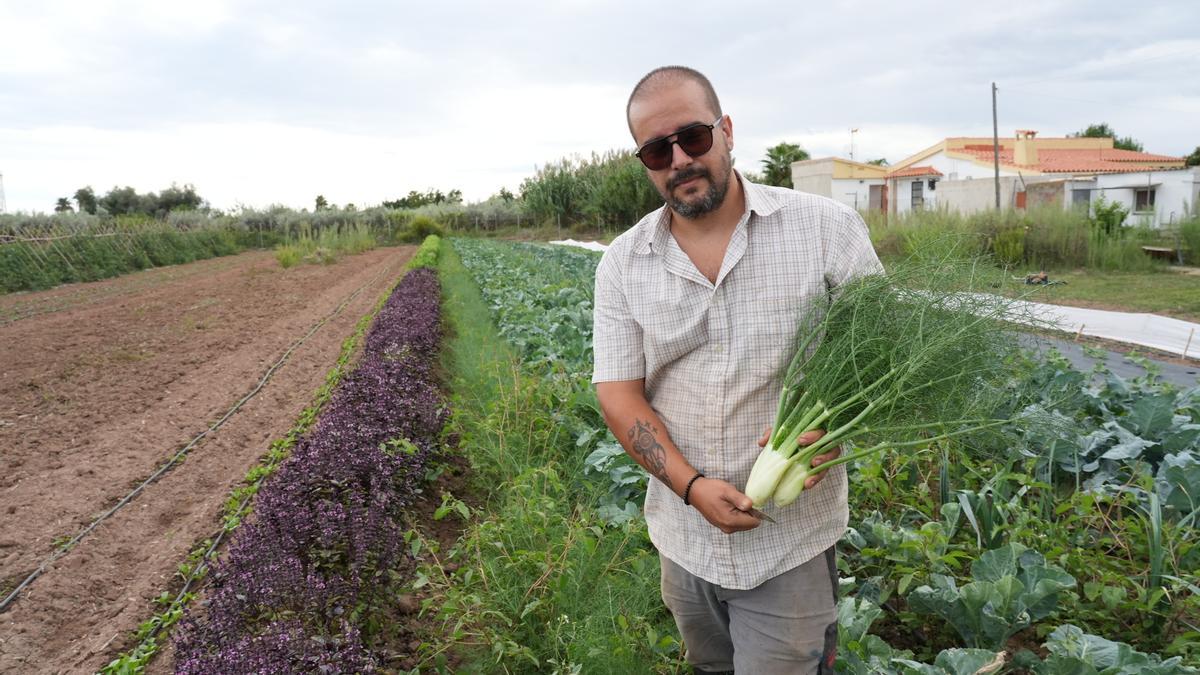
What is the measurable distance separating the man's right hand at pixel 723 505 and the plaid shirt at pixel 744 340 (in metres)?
0.14

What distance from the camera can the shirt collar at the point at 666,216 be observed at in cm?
207

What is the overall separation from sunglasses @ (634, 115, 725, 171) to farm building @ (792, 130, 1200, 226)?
835 inches

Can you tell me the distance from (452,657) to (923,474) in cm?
255

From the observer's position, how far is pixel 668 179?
205cm

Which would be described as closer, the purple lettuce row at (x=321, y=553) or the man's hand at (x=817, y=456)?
the man's hand at (x=817, y=456)

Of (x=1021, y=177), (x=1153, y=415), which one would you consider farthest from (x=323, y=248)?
(x=1153, y=415)

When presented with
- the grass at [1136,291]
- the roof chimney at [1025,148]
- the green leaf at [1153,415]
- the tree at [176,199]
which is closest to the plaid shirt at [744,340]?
the green leaf at [1153,415]

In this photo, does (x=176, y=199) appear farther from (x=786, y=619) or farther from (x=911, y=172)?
(x=786, y=619)

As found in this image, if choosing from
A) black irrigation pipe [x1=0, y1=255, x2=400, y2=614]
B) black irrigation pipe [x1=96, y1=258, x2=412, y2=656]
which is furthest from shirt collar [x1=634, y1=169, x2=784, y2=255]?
black irrigation pipe [x1=0, y1=255, x2=400, y2=614]

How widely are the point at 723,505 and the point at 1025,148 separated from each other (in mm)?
39467

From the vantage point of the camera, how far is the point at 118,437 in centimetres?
721

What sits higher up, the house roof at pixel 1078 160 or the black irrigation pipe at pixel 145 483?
the house roof at pixel 1078 160

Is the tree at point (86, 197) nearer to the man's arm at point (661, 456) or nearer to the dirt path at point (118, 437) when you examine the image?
the dirt path at point (118, 437)

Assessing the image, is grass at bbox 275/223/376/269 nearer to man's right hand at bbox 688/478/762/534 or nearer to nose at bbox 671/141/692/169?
nose at bbox 671/141/692/169
